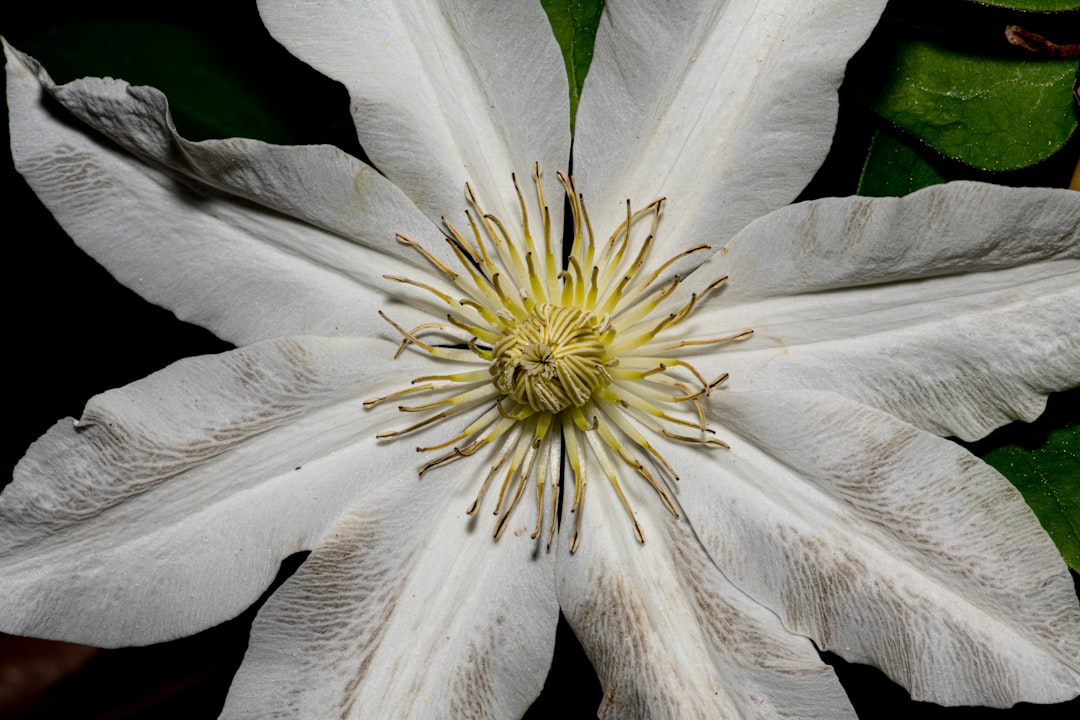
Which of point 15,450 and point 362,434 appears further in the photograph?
point 15,450

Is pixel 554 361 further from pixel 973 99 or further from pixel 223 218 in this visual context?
pixel 973 99

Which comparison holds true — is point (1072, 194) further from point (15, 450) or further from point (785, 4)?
point (15, 450)

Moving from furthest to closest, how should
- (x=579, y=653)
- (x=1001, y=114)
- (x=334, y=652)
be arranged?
(x=579, y=653)
(x=1001, y=114)
(x=334, y=652)

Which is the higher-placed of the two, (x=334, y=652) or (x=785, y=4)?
(x=785, y=4)

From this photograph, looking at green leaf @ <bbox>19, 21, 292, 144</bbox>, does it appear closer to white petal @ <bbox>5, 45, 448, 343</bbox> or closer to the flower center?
white petal @ <bbox>5, 45, 448, 343</bbox>

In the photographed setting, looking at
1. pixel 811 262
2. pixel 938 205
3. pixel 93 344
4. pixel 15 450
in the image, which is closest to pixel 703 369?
pixel 811 262

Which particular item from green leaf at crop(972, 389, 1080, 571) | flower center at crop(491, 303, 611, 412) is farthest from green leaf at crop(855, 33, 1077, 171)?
flower center at crop(491, 303, 611, 412)

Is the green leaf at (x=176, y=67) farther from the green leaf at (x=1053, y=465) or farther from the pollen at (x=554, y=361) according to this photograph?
the green leaf at (x=1053, y=465)
